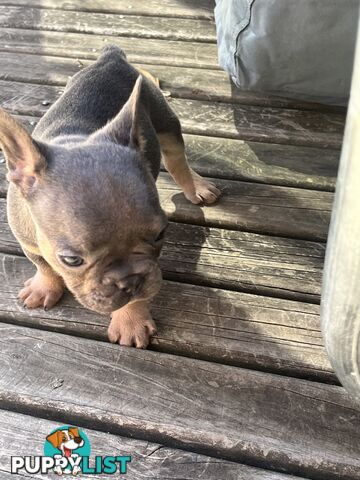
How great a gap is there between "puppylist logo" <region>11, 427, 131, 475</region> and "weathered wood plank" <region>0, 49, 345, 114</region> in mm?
2493

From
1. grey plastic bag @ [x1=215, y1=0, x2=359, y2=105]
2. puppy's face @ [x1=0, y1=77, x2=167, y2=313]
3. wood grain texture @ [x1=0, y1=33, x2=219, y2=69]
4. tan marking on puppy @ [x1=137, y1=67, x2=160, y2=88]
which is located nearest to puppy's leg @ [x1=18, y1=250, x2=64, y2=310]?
puppy's face @ [x1=0, y1=77, x2=167, y2=313]

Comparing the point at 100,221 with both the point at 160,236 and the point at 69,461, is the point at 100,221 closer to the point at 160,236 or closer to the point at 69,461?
the point at 160,236

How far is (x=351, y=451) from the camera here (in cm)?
194

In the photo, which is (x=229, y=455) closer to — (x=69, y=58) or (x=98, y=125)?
(x=98, y=125)

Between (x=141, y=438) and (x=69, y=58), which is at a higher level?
(x=69, y=58)

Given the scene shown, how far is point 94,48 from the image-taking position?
414 centimetres

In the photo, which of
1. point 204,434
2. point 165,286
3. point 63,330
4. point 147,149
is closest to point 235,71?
point 147,149

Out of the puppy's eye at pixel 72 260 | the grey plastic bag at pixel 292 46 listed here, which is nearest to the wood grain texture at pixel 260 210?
the grey plastic bag at pixel 292 46

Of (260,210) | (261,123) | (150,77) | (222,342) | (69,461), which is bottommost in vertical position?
(69,461)

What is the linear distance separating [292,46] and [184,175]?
99 centimetres

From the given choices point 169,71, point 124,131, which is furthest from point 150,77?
point 124,131

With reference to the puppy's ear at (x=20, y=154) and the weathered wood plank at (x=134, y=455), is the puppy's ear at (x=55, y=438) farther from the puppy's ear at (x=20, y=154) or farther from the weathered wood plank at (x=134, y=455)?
the puppy's ear at (x=20, y=154)

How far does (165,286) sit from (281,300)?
56 centimetres

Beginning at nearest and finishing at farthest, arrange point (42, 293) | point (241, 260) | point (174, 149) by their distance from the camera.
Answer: point (42, 293)
point (241, 260)
point (174, 149)
